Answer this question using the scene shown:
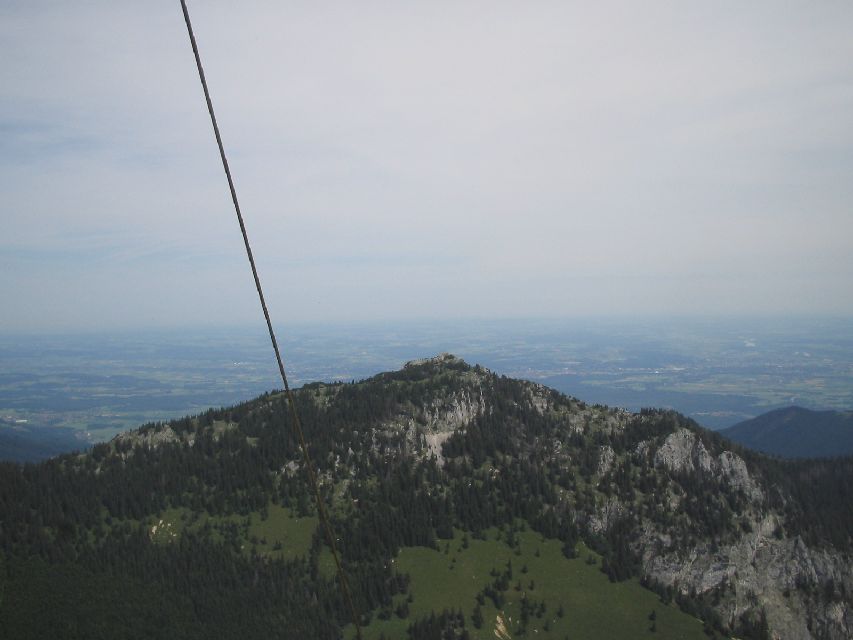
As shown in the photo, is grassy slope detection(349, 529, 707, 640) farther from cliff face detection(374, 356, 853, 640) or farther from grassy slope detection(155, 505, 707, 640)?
cliff face detection(374, 356, 853, 640)

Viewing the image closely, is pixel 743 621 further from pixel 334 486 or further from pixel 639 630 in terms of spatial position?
pixel 334 486

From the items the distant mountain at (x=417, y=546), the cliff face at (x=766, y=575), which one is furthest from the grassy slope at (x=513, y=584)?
the cliff face at (x=766, y=575)

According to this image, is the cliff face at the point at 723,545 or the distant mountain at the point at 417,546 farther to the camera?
the cliff face at the point at 723,545

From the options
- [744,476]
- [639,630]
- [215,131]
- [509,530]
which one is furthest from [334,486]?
[215,131]

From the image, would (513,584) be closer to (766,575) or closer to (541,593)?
(541,593)

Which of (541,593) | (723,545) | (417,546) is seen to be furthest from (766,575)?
(417,546)

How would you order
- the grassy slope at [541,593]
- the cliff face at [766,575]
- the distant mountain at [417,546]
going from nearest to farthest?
1. the distant mountain at [417,546]
2. the grassy slope at [541,593]
3. the cliff face at [766,575]

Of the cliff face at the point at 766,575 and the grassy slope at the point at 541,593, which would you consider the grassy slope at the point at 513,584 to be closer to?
the grassy slope at the point at 541,593

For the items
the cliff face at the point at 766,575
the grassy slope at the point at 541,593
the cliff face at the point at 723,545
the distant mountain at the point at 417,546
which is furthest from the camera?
the cliff face at the point at 723,545

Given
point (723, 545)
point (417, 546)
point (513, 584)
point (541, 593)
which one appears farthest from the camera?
point (723, 545)

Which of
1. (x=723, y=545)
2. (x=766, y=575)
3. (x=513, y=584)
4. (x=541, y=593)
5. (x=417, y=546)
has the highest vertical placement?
(x=417, y=546)

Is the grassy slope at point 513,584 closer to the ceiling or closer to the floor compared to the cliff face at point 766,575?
closer to the ceiling

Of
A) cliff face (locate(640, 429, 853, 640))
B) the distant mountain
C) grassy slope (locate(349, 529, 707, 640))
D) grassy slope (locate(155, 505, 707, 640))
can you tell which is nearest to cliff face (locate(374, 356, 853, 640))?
cliff face (locate(640, 429, 853, 640))
